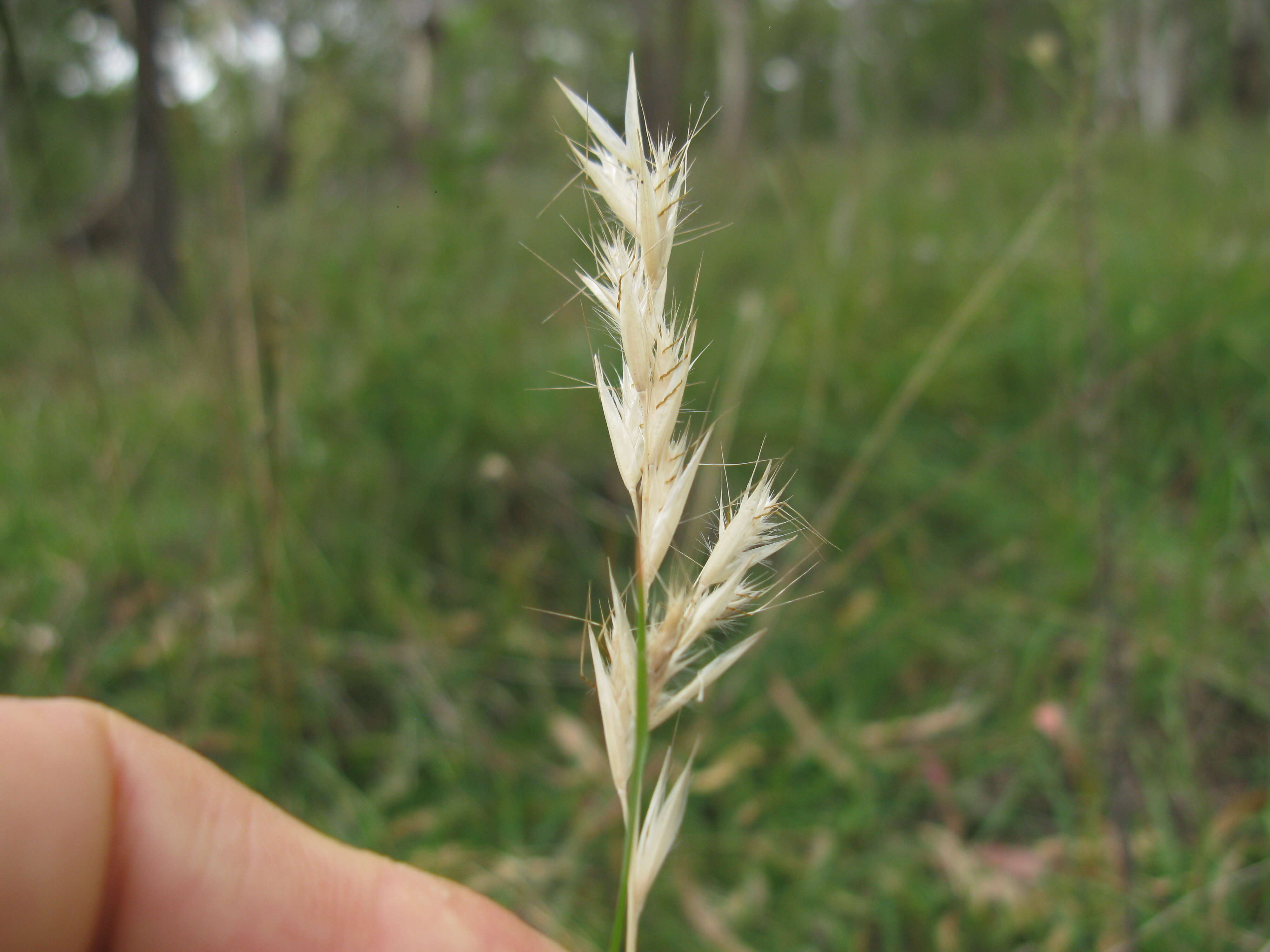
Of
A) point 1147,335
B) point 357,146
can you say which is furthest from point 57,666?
point 1147,335

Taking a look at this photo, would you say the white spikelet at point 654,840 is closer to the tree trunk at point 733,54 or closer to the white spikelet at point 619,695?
the white spikelet at point 619,695

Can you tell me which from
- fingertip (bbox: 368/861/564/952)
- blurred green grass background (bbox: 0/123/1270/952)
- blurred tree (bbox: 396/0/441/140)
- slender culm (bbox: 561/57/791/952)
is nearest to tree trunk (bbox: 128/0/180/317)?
blurred tree (bbox: 396/0/441/140)

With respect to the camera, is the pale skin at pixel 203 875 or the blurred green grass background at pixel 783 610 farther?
the blurred green grass background at pixel 783 610

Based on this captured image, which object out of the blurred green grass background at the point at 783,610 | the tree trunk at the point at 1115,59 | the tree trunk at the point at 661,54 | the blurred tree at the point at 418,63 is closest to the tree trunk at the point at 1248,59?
the tree trunk at the point at 661,54

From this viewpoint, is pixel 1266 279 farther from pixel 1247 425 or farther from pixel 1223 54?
pixel 1223 54

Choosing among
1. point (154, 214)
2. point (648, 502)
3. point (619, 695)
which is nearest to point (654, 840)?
point (619, 695)

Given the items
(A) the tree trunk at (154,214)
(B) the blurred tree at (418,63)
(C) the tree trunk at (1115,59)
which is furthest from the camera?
(A) the tree trunk at (154,214)

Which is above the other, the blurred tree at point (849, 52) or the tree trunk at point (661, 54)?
the blurred tree at point (849, 52)
